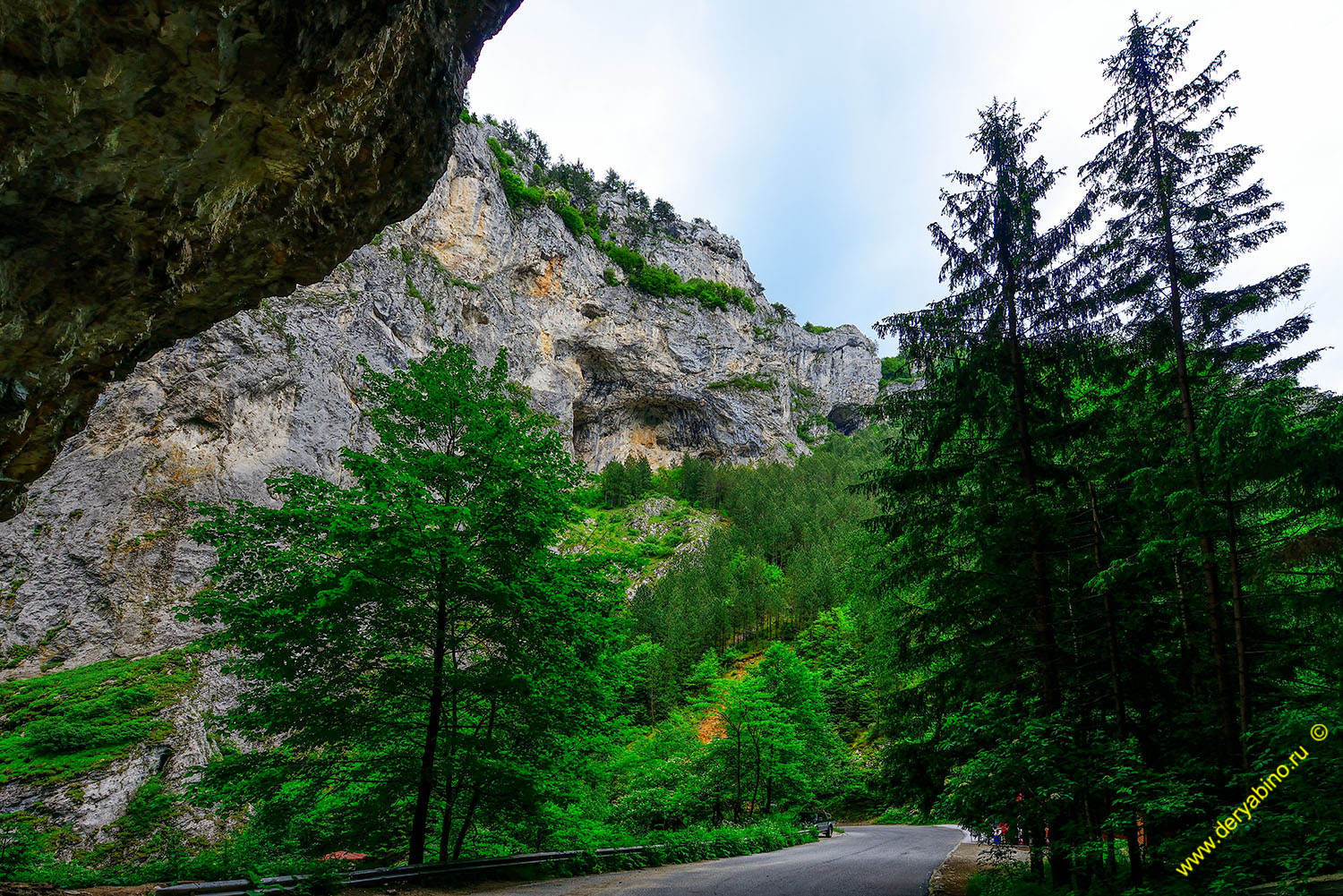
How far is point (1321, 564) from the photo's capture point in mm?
6156

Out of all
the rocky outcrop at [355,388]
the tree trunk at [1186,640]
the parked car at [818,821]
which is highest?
the rocky outcrop at [355,388]

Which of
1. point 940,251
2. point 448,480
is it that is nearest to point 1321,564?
point 940,251

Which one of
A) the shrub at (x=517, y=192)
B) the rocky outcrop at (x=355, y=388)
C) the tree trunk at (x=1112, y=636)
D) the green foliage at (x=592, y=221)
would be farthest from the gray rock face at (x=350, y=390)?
the tree trunk at (x=1112, y=636)

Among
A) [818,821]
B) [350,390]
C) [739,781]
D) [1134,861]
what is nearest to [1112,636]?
[1134,861]

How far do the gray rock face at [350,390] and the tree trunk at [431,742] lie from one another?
4440mm

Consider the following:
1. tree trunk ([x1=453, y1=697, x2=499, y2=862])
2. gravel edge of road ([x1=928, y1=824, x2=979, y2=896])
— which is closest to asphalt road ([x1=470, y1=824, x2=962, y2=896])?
gravel edge of road ([x1=928, y1=824, x2=979, y2=896])

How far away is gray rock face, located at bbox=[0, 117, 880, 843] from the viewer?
22297 millimetres

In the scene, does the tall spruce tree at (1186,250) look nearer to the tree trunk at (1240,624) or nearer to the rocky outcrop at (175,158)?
the tree trunk at (1240,624)

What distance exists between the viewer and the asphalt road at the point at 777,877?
872cm

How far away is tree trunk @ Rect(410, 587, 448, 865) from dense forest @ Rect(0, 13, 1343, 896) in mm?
45

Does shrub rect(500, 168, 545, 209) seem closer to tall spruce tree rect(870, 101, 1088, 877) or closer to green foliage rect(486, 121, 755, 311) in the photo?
green foliage rect(486, 121, 755, 311)

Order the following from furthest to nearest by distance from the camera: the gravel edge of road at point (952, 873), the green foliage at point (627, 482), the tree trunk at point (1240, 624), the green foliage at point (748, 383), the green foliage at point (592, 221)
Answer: the green foliage at point (748, 383) < the green foliage at point (627, 482) < the green foliage at point (592, 221) < the gravel edge of road at point (952, 873) < the tree trunk at point (1240, 624)

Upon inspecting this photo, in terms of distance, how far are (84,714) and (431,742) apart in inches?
616

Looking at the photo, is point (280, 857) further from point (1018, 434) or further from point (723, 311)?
point (723, 311)
